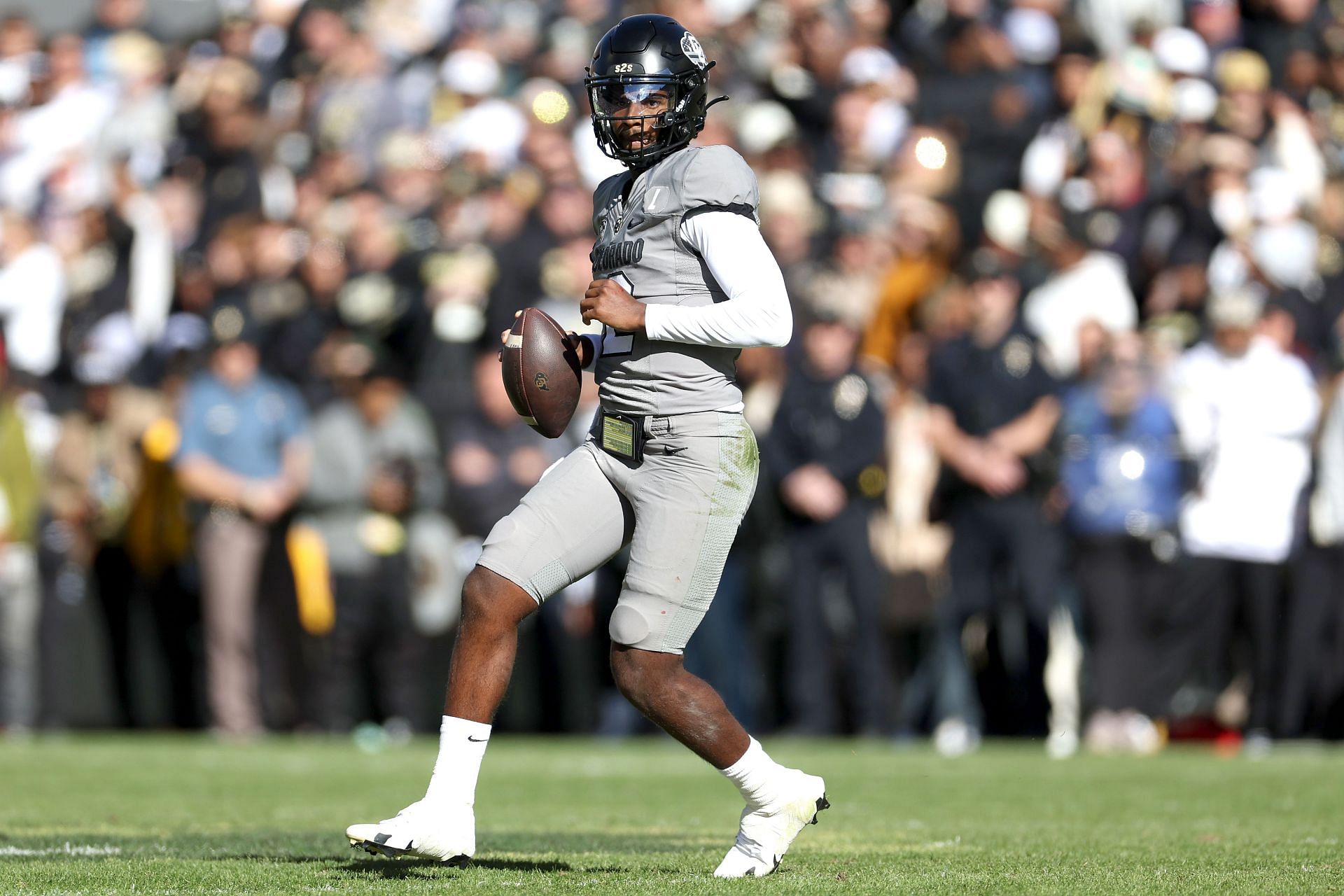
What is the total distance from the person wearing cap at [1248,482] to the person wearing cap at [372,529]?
4579 millimetres

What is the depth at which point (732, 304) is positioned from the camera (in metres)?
5.77

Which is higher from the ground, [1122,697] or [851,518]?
[851,518]

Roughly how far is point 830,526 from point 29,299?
20.1 ft

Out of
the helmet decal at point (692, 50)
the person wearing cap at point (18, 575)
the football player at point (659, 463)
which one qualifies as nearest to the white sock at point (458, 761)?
the football player at point (659, 463)

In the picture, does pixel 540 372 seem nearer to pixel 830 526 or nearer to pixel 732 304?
pixel 732 304

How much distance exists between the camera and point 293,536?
13586 millimetres

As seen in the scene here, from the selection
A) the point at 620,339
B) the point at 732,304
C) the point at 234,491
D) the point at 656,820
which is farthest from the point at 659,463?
the point at 234,491

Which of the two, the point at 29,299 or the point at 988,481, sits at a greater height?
the point at 29,299

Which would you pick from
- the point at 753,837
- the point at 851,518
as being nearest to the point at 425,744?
the point at 851,518

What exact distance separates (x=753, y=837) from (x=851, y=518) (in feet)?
22.1

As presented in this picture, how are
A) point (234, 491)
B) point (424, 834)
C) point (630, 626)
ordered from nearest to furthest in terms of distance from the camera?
point (424, 834)
point (630, 626)
point (234, 491)

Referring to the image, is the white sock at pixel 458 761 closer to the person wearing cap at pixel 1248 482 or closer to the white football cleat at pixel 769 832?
the white football cleat at pixel 769 832

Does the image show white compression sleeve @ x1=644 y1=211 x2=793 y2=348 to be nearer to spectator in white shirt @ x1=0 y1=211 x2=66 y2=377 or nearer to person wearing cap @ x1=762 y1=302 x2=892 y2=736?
person wearing cap @ x1=762 y1=302 x2=892 y2=736

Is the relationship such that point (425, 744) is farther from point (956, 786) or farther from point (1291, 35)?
point (1291, 35)
